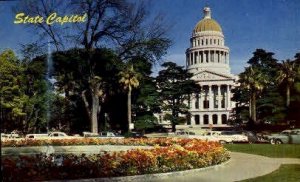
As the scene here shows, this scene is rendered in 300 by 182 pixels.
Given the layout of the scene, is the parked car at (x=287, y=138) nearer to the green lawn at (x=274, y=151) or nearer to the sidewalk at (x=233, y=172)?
the green lawn at (x=274, y=151)

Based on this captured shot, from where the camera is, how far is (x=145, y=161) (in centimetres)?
1480

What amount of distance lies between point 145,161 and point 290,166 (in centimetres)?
638

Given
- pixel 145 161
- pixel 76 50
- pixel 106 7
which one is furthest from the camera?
pixel 76 50

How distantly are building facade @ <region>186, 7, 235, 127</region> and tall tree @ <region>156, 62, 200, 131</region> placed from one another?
3667 cm

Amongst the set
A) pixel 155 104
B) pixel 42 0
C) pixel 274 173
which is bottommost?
pixel 274 173

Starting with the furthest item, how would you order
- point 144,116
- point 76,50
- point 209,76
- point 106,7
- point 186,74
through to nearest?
point 209,76, point 186,74, point 144,116, point 76,50, point 106,7

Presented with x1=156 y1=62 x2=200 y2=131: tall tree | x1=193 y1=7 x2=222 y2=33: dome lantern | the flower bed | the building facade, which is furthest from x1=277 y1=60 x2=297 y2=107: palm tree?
x1=193 y1=7 x2=222 y2=33: dome lantern

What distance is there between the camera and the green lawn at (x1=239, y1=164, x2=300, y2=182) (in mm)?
13933

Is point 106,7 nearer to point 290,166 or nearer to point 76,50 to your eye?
point 76,50

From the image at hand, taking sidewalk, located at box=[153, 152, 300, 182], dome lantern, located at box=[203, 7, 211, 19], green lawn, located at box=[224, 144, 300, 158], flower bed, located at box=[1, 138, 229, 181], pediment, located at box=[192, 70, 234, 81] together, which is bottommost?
sidewalk, located at box=[153, 152, 300, 182]

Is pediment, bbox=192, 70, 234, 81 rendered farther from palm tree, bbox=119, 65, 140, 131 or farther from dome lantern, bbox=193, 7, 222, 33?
palm tree, bbox=119, 65, 140, 131

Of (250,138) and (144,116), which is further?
(144,116)

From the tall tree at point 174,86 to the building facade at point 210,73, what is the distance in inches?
1444

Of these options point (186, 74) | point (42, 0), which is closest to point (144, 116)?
point (186, 74)
